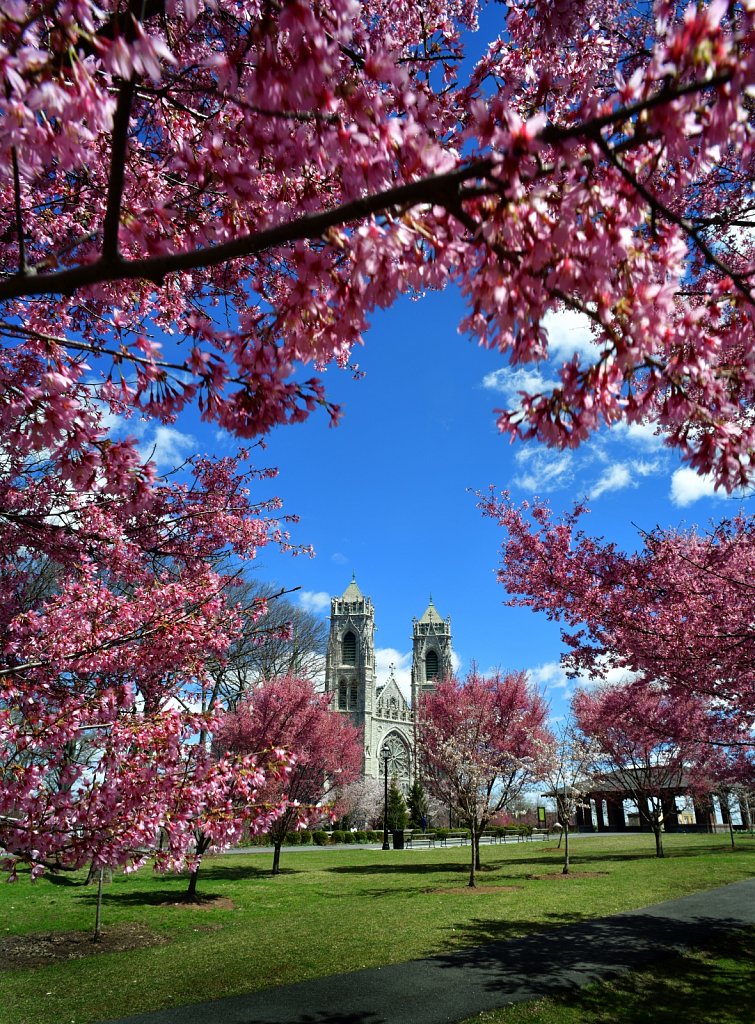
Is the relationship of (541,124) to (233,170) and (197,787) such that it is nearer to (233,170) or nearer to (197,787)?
(233,170)

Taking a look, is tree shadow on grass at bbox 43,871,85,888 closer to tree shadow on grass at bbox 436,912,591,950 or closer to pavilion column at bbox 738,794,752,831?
tree shadow on grass at bbox 436,912,591,950

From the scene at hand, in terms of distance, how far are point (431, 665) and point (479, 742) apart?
207ft

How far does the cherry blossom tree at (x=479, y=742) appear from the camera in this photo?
73.6ft

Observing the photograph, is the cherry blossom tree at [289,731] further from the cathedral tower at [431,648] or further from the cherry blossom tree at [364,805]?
the cathedral tower at [431,648]

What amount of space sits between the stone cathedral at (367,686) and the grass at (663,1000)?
68.3m

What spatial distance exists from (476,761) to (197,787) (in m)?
19.9

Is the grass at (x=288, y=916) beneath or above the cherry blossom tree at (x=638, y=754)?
beneath

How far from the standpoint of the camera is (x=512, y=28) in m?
5.84

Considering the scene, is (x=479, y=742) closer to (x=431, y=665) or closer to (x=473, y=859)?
(x=473, y=859)

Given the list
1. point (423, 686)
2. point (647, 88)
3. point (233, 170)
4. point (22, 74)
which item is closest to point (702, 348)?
point (647, 88)

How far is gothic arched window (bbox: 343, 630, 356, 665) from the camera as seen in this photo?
3179 inches

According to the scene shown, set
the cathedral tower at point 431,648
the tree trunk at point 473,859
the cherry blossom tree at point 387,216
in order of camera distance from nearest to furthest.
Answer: the cherry blossom tree at point 387,216, the tree trunk at point 473,859, the cathedral tower at point 431,648

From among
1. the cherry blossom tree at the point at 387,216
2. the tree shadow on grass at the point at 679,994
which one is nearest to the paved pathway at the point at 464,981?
the tree shadow on grass at the point at 679,994

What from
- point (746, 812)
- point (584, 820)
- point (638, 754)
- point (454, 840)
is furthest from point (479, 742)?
point (584, 820)
